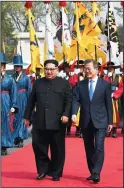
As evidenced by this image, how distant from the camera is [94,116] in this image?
6469mm

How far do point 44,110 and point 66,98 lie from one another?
0.32 metres

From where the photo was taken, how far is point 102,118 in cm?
651

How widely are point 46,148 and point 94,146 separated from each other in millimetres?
630

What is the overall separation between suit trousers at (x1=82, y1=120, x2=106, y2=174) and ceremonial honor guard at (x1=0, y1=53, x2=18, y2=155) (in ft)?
7.76

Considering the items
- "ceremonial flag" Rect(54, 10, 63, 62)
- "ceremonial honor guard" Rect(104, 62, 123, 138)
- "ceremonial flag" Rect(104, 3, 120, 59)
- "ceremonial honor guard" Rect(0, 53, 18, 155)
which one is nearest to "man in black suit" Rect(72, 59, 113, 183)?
"ceremonial honor guard" Rect(0, 53, 18, 155)

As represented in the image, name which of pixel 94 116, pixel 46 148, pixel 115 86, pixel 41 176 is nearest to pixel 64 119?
pixel 94 116

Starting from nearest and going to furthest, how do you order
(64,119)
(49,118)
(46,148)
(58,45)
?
1. (64,119)
2. (49,118)
3. (46,148)
4. (58,45)

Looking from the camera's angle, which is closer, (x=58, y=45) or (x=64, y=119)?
(x=64, y=119)

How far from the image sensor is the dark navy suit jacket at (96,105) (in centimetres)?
648

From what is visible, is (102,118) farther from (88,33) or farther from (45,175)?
(88,33)

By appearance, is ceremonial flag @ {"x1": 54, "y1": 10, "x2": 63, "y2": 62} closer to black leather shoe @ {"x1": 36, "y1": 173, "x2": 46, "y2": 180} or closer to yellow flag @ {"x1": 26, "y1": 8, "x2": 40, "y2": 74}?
yellow flag @ {"x1": 26, "y1": 8, "x2": 40, "y2": 74}

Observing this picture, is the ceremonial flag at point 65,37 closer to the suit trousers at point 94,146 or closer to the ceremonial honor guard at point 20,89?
the ceremonial honor guard at point 20,89

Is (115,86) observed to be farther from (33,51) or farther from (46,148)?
(46,148)

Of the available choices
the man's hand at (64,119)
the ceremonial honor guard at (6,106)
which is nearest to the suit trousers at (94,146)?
the man's hand at (64,119)
